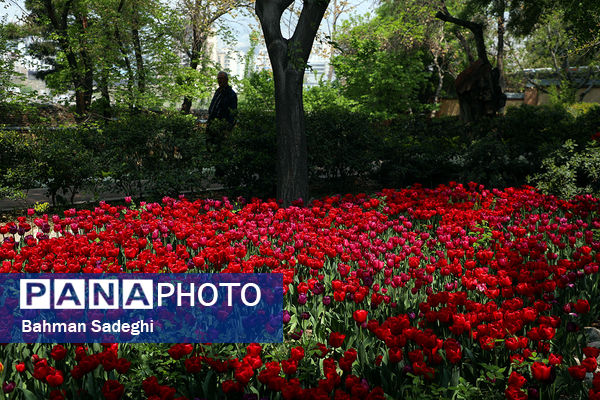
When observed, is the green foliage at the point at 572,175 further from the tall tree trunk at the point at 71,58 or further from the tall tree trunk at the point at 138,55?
the tall tree trunk at the point at 71,58

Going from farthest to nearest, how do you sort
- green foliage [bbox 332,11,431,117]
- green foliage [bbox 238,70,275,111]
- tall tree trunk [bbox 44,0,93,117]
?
1. green foliage [bbox 332,11,431,117]
2. green foliage [bbox 238,70,275,111]
3. tall tree trunk [bbox 44,0,93,117]

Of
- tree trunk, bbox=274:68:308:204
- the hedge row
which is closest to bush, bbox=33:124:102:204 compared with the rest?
the hedge row

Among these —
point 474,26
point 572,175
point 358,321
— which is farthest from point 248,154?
point 474,26

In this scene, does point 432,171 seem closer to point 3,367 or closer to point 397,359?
point 397,359

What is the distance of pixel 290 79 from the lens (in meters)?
7.67

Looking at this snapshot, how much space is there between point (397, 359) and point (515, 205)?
15.4 ft

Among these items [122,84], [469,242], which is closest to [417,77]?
[122,84]

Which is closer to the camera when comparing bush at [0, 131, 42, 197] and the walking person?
bush at [0, 131, 42, 197]

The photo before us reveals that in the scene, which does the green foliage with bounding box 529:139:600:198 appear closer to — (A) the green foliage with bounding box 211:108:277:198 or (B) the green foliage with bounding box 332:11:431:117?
(A) the green foliage with bounding box 211:108:277:198

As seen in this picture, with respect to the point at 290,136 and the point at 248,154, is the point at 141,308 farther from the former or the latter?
the point at 248,154

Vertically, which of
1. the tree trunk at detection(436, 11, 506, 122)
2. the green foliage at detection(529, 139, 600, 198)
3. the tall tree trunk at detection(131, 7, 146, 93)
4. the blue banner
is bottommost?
the blue banner

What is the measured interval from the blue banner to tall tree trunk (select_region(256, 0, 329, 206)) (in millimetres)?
3920

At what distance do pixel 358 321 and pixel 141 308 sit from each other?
1.51 metres

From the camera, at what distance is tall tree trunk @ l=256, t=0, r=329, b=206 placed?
298 inches
